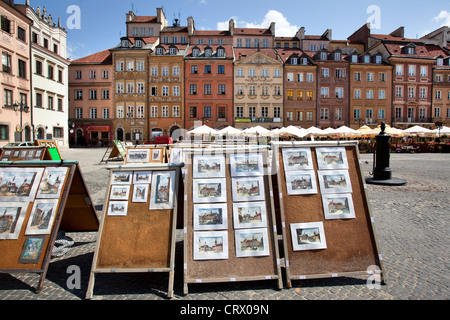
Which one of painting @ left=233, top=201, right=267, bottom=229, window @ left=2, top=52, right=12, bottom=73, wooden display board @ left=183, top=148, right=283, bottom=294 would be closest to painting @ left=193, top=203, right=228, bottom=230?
wooden display board @ left=183, top=148, right=283, bottom=294

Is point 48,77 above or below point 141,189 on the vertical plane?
above

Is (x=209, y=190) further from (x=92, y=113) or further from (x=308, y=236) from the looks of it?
(x=92, y=113)

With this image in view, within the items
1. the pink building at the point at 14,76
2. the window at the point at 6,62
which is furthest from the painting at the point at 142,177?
the window at the point at 6,62

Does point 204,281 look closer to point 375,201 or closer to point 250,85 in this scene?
point 375,201

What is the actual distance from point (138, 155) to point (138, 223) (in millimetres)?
5360

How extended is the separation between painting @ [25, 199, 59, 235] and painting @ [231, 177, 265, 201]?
207 centimetres

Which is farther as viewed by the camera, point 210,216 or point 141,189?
point 141,189

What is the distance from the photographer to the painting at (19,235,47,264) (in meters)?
3.20

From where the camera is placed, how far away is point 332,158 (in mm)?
3537

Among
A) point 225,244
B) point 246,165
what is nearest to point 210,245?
point 225,244

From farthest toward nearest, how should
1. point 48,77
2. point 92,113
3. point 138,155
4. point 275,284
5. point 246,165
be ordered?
point 92,113
point 48,77
point 138,155
point 246,165
point 275,284

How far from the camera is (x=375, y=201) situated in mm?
7375

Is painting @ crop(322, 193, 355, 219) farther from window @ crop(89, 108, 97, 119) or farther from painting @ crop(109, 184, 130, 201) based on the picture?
window @ crop(89, 108, 97, 119)

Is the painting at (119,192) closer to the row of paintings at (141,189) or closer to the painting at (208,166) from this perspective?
the row of paintings at (141,189)
